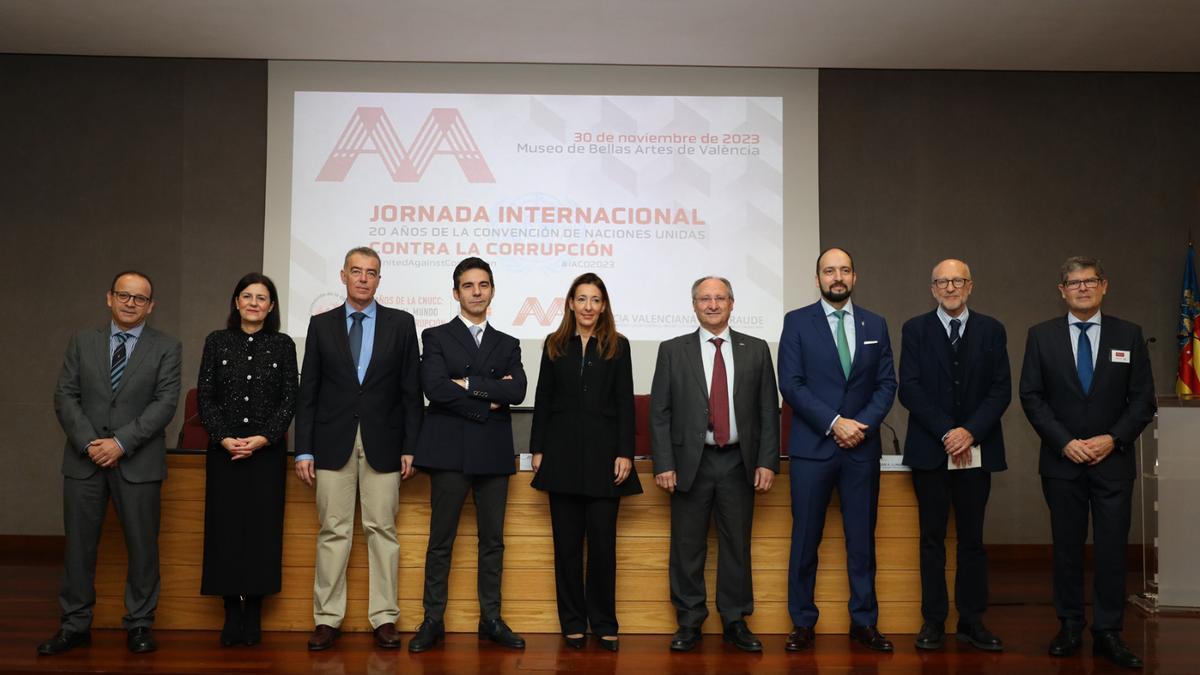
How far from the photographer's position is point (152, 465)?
390 cm

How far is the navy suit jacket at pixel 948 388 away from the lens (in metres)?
3.97

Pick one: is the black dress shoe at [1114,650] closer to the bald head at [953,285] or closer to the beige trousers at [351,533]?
the bald head at [953,285]

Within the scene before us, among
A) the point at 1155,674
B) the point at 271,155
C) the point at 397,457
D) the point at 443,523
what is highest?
the point at 271,155

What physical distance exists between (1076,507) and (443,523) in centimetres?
263

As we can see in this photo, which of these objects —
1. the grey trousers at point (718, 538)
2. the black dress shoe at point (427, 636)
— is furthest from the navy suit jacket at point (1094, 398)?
the black dress shoe at point (427, 636)

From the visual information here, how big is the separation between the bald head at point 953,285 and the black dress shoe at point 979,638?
134cm

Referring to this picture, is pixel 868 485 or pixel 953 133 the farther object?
pixel 953 133

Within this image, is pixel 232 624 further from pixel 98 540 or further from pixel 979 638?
pixel 979 638

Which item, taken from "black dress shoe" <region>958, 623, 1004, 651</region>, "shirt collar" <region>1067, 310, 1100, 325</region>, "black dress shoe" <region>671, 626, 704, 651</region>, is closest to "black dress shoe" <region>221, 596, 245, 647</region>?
"black dress shoe" <region>671, 626, 704, 651</region>

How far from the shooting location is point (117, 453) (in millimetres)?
3783

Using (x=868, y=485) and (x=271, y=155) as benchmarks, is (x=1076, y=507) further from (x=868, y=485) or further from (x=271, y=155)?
(x=271, y=155)

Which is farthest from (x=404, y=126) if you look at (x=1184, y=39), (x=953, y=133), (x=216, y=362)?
(x=1184, y=39)

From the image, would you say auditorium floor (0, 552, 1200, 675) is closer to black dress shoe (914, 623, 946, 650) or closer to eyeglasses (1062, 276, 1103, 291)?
black dress shoe (914, 623, 946, 650)

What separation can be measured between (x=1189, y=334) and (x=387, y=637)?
5.22 metres
